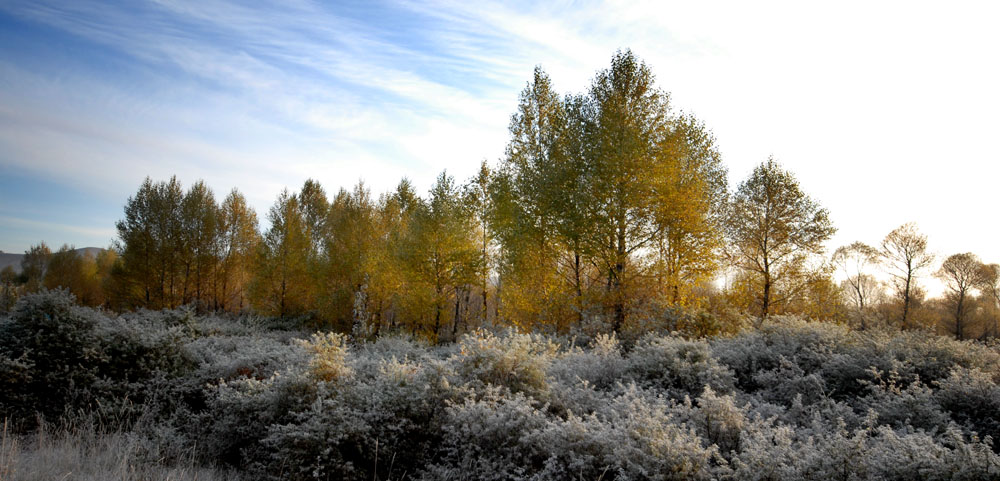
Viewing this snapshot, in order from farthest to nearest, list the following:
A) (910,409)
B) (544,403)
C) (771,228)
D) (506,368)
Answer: (771,228) → (506,368) → (544,403) → (910,409)

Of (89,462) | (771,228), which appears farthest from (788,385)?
(771,228)

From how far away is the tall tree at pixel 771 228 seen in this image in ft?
58.2

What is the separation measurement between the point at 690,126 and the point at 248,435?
47.8 ft

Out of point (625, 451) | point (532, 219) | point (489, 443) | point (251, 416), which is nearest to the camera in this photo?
point (625, 451)

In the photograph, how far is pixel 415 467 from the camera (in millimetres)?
5195

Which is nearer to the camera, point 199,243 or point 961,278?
point 961,278

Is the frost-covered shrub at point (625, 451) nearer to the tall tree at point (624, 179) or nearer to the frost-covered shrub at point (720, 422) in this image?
the frost-covered shrub at point (720, 422)

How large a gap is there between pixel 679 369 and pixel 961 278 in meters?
30.9

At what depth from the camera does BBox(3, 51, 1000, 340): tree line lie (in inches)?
508

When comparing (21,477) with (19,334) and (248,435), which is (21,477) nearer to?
(248,435)

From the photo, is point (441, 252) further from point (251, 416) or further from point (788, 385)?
point (788, 385)

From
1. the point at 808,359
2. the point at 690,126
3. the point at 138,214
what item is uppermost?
the point at 690,126

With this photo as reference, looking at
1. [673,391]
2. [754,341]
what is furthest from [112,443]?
[754,341]

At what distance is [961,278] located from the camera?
86.0ft
